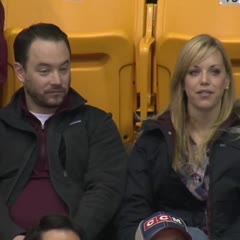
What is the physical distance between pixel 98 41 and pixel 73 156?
533mm

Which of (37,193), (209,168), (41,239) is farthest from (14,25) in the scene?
(41,239)

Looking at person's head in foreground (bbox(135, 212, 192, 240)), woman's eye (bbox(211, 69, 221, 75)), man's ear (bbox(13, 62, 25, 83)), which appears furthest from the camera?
man's ear (bbox(13, 62, 25, 83))

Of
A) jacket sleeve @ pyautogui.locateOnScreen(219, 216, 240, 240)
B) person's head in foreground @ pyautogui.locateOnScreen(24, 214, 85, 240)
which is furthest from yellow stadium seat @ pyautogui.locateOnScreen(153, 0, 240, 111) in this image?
person's head in foreground @ pyautogui.locateOnScreen(24, 214, 85, 240)

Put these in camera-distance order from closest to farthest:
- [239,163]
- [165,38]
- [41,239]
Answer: [41,239]
[239,163]
[165,38]

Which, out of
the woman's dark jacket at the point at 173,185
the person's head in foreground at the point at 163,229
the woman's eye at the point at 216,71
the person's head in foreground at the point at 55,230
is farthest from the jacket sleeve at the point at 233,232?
the person's head in foreground at the point at 55,230

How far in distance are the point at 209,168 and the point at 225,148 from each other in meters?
0.09

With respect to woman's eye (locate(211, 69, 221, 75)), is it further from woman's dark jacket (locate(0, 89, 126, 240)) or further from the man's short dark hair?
the man's short dark hair

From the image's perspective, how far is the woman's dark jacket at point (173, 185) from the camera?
235 centimetres

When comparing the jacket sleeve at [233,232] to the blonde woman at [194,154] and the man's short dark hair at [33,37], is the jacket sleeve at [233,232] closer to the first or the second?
the blonde woman at [194,154]

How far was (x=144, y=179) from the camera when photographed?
2.46 metres

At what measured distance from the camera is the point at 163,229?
2.09 m

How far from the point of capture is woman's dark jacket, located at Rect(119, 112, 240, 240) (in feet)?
7.70

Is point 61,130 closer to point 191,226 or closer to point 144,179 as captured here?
point 144,179

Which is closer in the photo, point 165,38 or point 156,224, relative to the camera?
point 156,224
